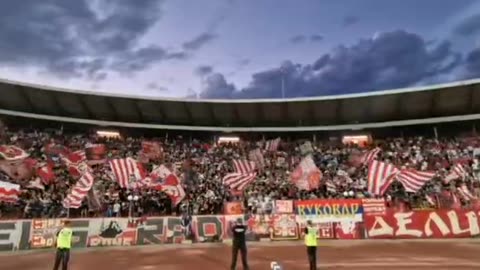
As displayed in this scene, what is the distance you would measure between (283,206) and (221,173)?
8.75 metres

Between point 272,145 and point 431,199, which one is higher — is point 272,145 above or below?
above

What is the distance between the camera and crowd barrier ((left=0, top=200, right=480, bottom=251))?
2423 cm

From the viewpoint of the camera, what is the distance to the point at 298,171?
29375mm

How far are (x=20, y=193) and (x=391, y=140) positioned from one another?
3039 centimetres

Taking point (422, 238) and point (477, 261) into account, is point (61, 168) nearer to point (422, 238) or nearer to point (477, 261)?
point (422, 238)

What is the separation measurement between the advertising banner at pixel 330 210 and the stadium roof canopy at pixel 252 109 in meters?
14.2

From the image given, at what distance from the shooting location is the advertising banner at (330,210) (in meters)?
25.8

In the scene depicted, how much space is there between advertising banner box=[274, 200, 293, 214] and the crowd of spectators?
1.50 ft

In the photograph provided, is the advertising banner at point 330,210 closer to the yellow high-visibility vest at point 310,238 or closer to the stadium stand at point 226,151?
the stadium stand at point 226,151

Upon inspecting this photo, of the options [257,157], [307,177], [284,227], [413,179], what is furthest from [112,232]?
[413,179]

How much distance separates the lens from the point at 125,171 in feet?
84.6

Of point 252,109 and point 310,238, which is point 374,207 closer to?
point 310,238

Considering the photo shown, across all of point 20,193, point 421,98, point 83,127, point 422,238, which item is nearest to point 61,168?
point 20,193

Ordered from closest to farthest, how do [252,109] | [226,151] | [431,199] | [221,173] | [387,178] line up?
[387,178], [431,199], [221,173], [226,151], [252,109]
